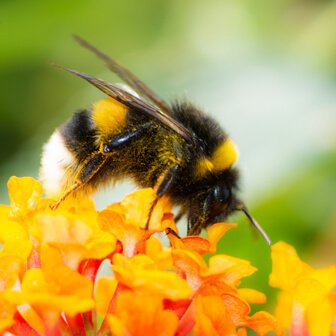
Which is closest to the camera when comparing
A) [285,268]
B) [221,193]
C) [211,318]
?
[211,318]

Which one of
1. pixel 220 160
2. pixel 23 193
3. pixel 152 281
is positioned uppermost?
pixel 220 160

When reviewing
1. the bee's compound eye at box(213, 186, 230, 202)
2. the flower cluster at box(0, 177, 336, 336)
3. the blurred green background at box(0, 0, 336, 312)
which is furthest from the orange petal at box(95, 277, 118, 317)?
the blurred green background at box(0, 0, 336, 312)

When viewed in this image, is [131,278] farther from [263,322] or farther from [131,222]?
[263,322]

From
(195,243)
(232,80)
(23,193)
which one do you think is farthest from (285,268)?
(232,80)

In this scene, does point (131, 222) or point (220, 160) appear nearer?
point (131, 222)

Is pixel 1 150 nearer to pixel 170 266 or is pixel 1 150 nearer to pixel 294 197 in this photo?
pixel 294 197

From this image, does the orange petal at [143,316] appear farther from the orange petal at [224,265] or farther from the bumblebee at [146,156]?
the bumblebee at [146,156]

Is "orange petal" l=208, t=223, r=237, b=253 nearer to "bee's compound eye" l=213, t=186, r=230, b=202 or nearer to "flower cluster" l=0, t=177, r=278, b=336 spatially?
"flower cluster" l=0, t=177, r=278, b=336

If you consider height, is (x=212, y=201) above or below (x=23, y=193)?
above

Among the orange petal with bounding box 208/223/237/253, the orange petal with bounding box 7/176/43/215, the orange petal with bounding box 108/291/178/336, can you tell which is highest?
the orange petal with bounding box 208/223/237/253
